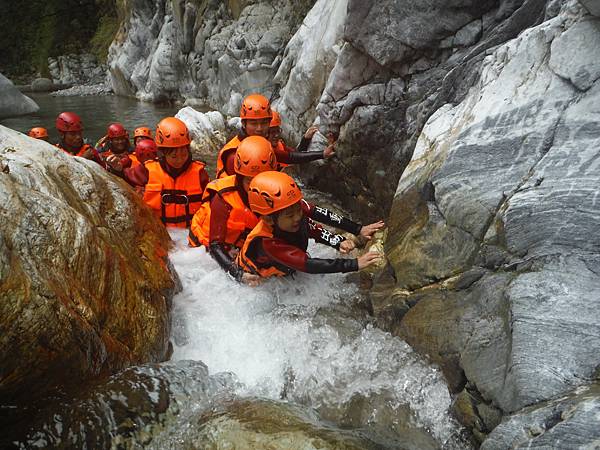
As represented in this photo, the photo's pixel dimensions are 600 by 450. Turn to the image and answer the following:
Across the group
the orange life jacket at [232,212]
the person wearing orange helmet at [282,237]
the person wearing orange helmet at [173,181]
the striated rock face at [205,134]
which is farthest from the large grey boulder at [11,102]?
the person wearing orange helmet at [282,237]

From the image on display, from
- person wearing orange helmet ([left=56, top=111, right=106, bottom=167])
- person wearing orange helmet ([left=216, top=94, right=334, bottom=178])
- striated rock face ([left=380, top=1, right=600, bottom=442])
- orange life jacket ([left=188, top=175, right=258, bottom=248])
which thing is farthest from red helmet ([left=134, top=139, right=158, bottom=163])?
striated rock face ([left=380, top=1, right=600, bottom=442])

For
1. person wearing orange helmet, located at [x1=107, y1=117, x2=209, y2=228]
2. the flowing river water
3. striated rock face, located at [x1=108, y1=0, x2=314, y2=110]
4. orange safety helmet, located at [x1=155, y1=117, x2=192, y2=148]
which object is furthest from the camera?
striated rock face, located at [x1=108, y1=0, x2=314, y2=110]

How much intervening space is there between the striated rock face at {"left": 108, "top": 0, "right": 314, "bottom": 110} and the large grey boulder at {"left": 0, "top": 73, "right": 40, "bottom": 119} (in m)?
6.38

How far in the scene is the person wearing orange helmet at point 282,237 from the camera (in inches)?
176

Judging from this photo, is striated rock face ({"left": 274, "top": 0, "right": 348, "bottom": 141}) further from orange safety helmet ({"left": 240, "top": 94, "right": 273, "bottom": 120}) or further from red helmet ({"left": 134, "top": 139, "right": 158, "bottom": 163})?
red helmet ({"left": 134, "top": 139, "right": 158, "bottom": 163})

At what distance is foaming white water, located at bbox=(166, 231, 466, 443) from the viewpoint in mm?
3863

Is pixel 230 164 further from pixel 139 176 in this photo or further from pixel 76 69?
pixel 76 69

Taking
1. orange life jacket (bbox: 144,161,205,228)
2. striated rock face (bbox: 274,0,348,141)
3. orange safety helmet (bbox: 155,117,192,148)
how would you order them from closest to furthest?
orange safety helmet (bbox: 155,117,192,148)
orange life jacket (bbox: 144,161,205,228)
striated rock face (bbox: 274,0,348,141)

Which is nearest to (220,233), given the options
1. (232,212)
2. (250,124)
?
(232,212)

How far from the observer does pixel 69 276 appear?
11.6 ft

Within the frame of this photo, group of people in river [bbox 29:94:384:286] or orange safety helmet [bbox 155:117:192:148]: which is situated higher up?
orange safety helmet [bbox 155:117:192:148]

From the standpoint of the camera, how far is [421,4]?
5723mm

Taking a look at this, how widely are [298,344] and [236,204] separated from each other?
1811mm

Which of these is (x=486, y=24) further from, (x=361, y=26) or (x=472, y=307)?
(x=472, y=307)
